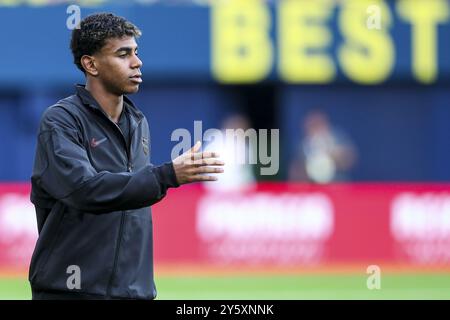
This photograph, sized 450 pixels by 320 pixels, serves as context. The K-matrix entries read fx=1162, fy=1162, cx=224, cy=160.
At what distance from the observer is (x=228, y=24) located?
1852 cm

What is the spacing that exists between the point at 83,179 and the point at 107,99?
1.65 feet

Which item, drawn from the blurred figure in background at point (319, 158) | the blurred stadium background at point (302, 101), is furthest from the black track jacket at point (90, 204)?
the blurred figure in background at point (319, 158)

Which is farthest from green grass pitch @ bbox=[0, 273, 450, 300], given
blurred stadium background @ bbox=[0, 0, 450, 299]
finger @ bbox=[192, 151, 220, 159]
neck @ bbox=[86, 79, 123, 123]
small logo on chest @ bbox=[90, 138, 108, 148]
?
finger @ bbox=[192, 151, 220, 159]

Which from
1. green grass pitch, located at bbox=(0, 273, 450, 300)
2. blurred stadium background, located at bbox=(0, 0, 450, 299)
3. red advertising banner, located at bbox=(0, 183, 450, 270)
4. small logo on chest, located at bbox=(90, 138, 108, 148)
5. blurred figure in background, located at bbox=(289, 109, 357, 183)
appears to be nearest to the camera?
small logo on chest, located at bbox=(90, 138, 108, 148)

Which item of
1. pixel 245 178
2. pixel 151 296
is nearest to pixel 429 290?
pixel 245 178

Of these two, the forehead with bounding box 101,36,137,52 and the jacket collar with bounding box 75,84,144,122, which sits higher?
the forehead with bounding box 101,36,137,52

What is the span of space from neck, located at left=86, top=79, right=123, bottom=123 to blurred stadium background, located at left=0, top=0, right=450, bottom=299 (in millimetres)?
8532

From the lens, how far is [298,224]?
13.8 metres

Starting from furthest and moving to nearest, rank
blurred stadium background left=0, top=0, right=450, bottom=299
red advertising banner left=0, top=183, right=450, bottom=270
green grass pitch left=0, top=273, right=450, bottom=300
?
blurred stadium background left=0, top=0, right=450, bottom=299
red advertising banner left=0, top=183, right=450, bottom=270
green grass pitch left=0, top=273, right=450, bottom=300

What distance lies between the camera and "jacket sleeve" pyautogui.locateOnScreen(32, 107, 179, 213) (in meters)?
4.78

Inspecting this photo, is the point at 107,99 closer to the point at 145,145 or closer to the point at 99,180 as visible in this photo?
the point at 145,145

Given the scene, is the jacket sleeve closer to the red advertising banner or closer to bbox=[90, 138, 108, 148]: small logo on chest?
bbox=[90, 138, 108, 148]: small logo on chest

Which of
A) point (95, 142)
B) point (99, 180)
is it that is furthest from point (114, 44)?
point (99, 180)
